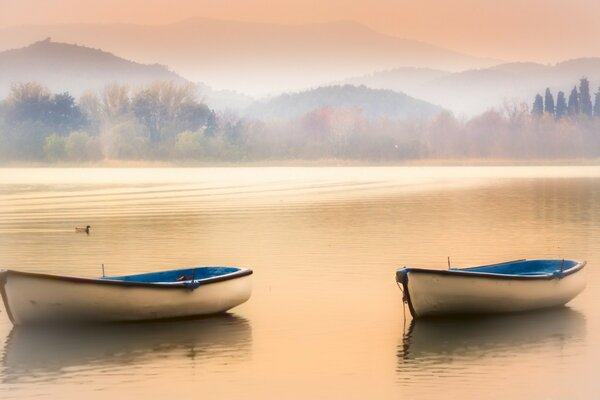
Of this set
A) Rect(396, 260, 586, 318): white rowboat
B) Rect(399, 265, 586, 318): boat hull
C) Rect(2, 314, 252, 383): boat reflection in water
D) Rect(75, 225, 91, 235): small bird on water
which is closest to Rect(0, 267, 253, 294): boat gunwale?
Rect(2, 314, 252, 383): boat reflection in water

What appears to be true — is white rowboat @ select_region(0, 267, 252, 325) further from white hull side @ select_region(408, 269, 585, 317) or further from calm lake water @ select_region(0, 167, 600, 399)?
white hull side @ select_region(408, 269, 585, 317)

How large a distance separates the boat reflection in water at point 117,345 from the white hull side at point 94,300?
28 cm

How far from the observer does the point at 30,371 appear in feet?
78.7

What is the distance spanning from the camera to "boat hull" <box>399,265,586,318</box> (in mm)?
28000

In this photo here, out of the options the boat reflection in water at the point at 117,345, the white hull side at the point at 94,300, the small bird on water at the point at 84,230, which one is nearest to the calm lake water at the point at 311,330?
the boat reflection in water at the point at 117,345

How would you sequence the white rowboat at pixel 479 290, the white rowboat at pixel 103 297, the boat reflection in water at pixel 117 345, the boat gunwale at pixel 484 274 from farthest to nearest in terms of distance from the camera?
the white rowboat at pixel 479 290 < the boat gunwale at pixel 484 274 < the white rowboat at pixel 103 297 < the boat reflection in water at pixel 117 345

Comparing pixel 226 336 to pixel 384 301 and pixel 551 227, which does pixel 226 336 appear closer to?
pixel 384 301

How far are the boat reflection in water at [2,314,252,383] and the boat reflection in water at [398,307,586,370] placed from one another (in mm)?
3701

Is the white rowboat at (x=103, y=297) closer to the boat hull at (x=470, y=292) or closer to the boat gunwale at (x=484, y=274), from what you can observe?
the boat hull at (x=470, y=292)

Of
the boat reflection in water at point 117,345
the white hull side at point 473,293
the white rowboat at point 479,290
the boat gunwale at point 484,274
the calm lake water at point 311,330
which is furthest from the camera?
the white hull side at point 473,293

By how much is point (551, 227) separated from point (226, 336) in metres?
37.8

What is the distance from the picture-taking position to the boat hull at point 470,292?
2800cm

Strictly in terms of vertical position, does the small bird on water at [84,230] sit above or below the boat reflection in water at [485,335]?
→ above

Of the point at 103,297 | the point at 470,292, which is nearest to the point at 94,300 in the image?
the point at 103,297
